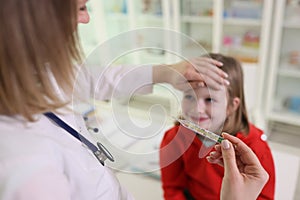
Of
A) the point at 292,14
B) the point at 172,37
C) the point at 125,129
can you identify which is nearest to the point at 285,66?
the point at 292,14

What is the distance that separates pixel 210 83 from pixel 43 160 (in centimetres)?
40

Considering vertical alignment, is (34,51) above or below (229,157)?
above

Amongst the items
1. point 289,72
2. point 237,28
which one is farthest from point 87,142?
point 237,28

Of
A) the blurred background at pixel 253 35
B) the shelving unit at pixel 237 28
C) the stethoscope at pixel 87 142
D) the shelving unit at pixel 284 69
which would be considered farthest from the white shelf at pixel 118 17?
the stethoscope at pixel 87 142

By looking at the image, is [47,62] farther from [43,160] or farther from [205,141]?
[205,141]

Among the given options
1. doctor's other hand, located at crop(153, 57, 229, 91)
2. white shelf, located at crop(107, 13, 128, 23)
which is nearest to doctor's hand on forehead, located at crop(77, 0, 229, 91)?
doctor's other hand, located at crop(153, 57, 229, 91)

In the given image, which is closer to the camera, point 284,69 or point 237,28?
point 284,69

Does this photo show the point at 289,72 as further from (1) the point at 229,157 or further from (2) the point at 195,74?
(1) the point at 229,157

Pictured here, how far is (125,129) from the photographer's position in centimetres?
66

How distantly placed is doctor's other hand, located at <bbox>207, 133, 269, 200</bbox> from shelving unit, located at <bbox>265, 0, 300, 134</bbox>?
5.90 ft

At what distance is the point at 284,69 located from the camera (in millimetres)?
2307

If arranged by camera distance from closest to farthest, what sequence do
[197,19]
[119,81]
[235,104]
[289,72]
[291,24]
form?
[119,81], [235,104], [291,24], [289,72], [197,19]

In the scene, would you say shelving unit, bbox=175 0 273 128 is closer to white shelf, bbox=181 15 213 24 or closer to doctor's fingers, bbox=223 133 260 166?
white shelf, bbox=181 15 213 24

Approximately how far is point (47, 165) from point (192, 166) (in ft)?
2.01
